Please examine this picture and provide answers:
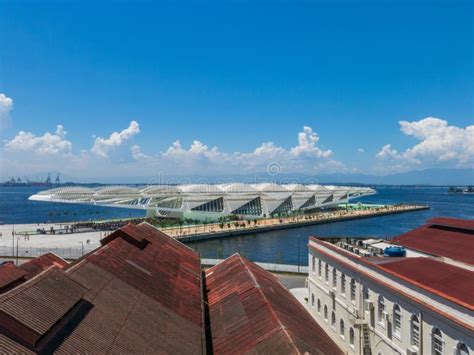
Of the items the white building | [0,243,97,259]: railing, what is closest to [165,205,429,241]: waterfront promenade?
[0,243,97,259]: railing

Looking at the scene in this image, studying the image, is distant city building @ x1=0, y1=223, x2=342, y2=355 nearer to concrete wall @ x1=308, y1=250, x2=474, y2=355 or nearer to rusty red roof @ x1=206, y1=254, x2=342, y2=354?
rusty red roof @ x1=206, y1=254, x2=342, y2=354

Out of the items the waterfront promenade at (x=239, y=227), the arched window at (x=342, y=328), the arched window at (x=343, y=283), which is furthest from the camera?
the waterfront promenade at (x=239, y=227)

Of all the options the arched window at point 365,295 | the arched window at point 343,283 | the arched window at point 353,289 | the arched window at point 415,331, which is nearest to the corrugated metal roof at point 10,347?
the arched window at point 415,331

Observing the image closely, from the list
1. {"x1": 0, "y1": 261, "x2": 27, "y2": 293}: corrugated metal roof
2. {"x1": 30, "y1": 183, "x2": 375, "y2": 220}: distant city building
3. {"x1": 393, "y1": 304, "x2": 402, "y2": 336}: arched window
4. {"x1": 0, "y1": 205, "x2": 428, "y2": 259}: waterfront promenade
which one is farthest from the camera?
{"x1": 30, "y1": 183, "x2": 375, "y2": 220}: distant city building

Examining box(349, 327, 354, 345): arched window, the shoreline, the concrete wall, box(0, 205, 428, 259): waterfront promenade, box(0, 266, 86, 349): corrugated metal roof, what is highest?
box(0, 266, 86, 349): corrugated metal roof

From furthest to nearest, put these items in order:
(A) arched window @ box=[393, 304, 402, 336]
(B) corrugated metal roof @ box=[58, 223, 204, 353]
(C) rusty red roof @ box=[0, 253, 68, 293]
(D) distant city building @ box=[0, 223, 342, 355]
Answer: (C) rusty red roof @ box=[0, 253, 68, 293], (A) arched window @ box=[393, 304, 402, 336], (B) corrugated metal roof @ box=[58, 223, 204, 353], (D) distant city building @ box=[0, 223, 342, 355]

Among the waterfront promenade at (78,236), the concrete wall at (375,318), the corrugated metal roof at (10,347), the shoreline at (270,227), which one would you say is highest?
the corrugated metal roof at (10,347)

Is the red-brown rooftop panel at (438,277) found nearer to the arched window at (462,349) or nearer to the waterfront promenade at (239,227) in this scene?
the arched window at (462,349)
